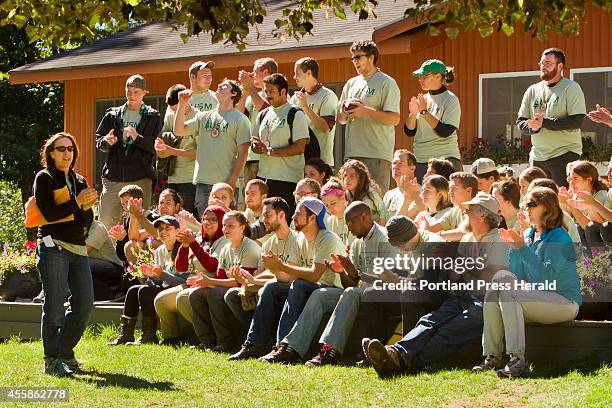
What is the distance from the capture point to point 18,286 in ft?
45.1

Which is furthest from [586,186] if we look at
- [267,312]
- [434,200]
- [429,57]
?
[429,57]

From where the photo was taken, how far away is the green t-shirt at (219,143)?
12984 millimetres

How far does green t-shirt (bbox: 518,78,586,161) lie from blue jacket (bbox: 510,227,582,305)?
285 cm

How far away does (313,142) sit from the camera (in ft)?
41.3

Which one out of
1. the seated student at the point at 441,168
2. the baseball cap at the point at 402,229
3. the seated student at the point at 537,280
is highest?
the seated student at the point at 441,168

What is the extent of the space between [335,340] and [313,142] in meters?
3.12

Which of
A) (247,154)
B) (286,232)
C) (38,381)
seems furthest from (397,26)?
(38,381)

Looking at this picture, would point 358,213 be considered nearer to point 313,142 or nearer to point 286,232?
point 286,232

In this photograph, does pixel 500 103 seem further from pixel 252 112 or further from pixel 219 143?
pixel 219 143

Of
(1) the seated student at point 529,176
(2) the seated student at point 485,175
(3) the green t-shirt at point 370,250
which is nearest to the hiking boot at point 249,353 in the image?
(3) the green t-shirt at point 370,250

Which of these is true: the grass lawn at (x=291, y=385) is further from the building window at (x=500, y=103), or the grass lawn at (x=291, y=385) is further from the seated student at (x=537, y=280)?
the building window at (x=500, y=103)

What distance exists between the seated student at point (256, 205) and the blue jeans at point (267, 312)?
4.27 ft

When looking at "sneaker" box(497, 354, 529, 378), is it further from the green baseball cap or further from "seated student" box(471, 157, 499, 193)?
the green baseball cap

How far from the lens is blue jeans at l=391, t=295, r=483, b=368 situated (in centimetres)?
940
